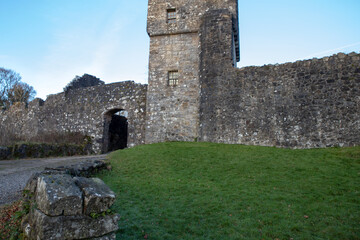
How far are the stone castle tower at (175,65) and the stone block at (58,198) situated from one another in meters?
11.8

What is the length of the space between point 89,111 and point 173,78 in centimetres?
744

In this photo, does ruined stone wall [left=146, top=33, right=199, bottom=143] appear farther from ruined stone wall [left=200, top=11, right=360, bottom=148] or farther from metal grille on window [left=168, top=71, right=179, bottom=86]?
ruined stone wall [left=200, top=11, right=360, bottom=148]

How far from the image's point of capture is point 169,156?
37.4 feet

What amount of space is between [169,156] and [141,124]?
669 centimetres

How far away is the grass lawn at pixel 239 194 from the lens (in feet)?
Result: 17.9

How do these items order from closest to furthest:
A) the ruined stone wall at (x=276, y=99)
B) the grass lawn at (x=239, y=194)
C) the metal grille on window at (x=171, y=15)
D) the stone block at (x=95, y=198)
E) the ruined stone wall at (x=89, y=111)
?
the stone block at (x=95, y=198) → the grass lawn at (x=239, y=194) → the ruined stone wall at (x=276, y=99) → the metal grille on window at (x=171, y=15) → the ruined stone wall at (x=89, y=111)

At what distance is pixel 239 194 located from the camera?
7.24m

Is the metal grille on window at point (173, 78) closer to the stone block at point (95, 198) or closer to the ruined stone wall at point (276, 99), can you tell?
the ruined stone wall at point (276, 99)

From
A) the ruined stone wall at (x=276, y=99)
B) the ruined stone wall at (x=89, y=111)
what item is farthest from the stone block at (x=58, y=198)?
the ruined stone wall at (x=89, y=111)

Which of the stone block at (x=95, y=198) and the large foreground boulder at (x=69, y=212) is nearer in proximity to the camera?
the large foreground boulder at (x=69, y=212)

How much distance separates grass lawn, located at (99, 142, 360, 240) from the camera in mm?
5469

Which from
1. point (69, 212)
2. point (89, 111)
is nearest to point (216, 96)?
point (89, 111)

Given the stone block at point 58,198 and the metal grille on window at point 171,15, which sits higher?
the metal grille on window at point 171,15

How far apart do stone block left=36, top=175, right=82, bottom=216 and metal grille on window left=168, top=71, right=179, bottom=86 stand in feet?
43.1
